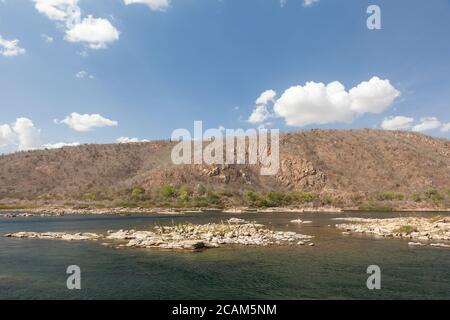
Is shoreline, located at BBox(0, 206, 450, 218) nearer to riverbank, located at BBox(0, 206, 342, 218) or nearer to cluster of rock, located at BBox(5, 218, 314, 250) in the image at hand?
riverbank, located at BBox(0, 206, 342, 218)

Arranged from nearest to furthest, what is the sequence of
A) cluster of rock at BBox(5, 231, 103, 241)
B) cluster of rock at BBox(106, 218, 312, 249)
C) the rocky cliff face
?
cluster of rock at BBox(106, 218, 312, 249)
cluster of rock at BBox(5, 231, 103, 241)
the rocky cliff face

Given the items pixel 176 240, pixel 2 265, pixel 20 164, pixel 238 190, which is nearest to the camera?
pixel 2 265

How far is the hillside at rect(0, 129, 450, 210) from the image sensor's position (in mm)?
136938

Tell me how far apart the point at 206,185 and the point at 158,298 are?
4679 inches

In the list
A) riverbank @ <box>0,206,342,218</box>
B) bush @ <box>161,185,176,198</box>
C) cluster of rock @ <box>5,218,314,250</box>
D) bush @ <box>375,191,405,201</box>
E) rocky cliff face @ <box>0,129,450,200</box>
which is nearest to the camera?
cluster of rock @ <box>5,218,314,250</box>

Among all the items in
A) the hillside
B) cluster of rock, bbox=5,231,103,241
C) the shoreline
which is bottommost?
the shoreline

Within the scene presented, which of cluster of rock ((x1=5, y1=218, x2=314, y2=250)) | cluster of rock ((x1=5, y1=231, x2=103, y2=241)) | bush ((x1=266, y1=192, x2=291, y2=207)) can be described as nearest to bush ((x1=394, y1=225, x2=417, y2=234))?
cluster of rock ((x1=5, y1=218, x2=314, y2=250))

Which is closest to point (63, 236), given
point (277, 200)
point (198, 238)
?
point (198, 238)

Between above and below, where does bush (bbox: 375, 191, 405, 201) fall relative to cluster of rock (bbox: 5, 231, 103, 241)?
above

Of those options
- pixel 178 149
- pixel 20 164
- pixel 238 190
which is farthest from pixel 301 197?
pixel 20 164

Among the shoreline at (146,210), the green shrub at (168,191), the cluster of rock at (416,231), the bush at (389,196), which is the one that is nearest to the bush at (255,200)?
the shoreline at (146,210)
